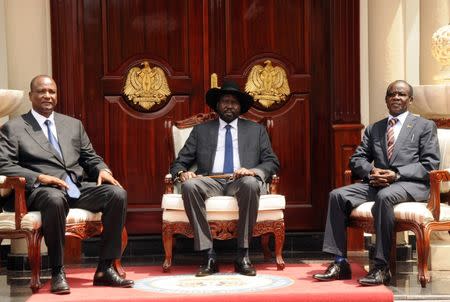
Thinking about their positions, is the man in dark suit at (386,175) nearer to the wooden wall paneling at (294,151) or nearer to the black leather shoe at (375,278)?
the black leather shoe at (375,278)

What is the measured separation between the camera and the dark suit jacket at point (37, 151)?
6096 mm

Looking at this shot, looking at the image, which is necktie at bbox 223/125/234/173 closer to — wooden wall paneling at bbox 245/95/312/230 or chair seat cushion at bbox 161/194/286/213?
chair seat cushion at bbox 161/194/286/213

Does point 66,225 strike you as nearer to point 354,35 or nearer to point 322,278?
point 322,278

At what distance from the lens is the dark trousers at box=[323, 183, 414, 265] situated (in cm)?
597

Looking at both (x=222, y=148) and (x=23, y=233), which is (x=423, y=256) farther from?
(x=23, y=233)

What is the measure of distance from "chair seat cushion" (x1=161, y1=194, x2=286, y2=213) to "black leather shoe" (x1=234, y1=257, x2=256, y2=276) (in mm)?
343

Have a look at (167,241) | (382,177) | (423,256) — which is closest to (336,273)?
(423,256)

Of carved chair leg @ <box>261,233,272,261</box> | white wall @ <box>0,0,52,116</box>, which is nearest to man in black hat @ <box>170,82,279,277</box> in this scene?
carved chair leg @ <box>261,233,272,261</box>

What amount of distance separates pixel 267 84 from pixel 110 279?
2.42 metres

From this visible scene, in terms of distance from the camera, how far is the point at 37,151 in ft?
20.4

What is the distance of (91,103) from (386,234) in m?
2.79

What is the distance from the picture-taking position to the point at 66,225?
6.01m

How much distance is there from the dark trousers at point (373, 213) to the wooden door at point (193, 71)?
126 cm

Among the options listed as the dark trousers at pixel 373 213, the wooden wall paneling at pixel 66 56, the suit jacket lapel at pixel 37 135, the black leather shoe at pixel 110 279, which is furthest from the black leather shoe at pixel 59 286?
the wooden wall paneling at pixel 66 56
